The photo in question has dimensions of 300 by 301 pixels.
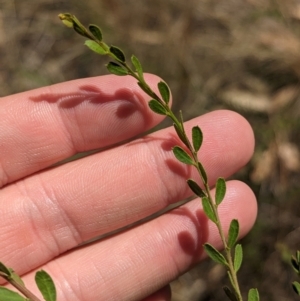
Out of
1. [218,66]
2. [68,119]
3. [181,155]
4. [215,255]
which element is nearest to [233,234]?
[215,255]

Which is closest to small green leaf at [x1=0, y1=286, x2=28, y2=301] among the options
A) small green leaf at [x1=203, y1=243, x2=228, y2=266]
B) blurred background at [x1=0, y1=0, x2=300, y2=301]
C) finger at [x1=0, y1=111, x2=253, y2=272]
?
small green leaf at [x1=203, y1=243, x2=228, y2=266]

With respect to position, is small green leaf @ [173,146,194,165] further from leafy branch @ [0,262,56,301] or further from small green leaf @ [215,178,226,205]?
leafy branch @ [0,262,56,301]

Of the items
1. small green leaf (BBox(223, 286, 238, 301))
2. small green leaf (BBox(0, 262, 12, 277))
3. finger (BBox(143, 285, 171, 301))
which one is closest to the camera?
small green leaf (BBox(0, 262, 12, 277))

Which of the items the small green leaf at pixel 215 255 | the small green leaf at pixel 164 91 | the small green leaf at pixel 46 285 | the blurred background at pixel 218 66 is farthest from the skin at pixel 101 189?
the blurred background at pixel 218 66

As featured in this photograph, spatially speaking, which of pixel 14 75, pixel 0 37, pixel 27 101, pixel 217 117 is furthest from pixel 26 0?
pixel 217 117

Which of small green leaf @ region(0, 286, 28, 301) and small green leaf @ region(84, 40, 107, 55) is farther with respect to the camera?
small green leaf @ region(84, 40, 107, 55)

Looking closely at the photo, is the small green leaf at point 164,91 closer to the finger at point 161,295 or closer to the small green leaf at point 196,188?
the small green leaf at point 196,188

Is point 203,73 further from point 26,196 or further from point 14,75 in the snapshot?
point 26,196
